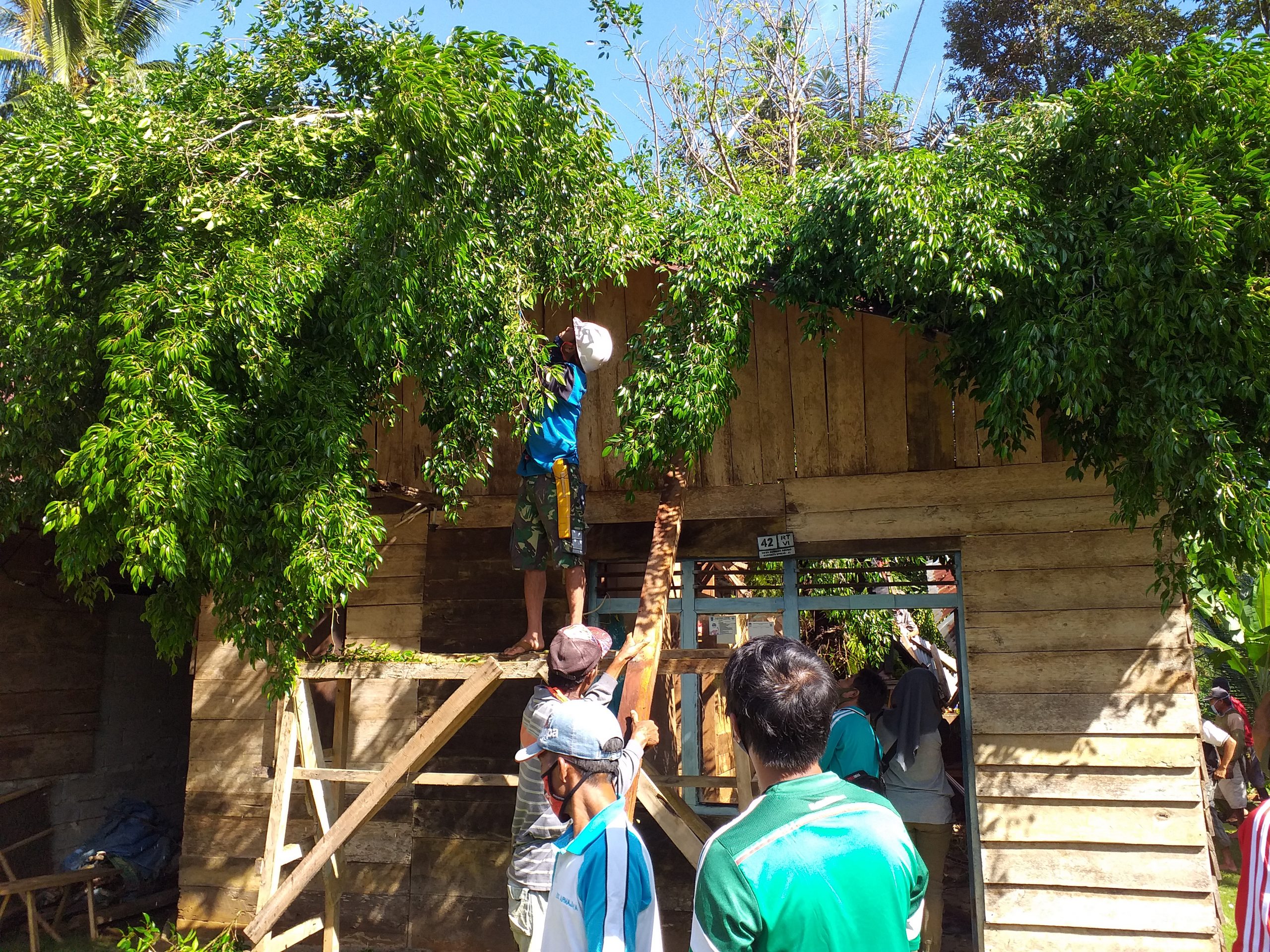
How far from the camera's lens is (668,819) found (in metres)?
4.33

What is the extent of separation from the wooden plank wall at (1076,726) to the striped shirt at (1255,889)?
263 centimetres

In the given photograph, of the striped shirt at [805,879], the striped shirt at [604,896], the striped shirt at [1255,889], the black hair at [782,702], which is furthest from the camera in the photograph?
the striped shirt at [1255,889]

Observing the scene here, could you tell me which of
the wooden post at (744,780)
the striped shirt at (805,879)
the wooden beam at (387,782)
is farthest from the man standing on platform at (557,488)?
the striped shirt at (805,879)

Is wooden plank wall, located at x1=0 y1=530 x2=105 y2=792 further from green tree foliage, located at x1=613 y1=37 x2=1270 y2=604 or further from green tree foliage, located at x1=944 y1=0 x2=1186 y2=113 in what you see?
green tree foliage, located at x1=944 y1=0 x2=1186 y2=113

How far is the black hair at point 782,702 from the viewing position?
6.41 feet

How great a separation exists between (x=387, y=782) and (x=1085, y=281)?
437cm

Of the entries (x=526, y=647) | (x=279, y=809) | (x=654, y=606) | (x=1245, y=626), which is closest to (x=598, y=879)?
(x=654, y=606)

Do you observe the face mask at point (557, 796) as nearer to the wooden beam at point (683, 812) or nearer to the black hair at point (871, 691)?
the wooden beam at point (683, 812)

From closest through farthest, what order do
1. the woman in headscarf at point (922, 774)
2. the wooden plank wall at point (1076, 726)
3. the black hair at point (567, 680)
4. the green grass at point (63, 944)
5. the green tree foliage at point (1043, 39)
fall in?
the black hair at point (567, 680) < the wooden plank wall at point (1076, 726) < the woman in headscarf at point (922, 774) < the green grass at point (63, 944) < the green tree foliage at point (1043, 39)

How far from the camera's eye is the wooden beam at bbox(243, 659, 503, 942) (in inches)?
177

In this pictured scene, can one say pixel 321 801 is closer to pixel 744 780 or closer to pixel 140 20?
pixel 744 780

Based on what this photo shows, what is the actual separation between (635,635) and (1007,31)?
60.6ft

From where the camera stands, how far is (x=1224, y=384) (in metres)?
4.14

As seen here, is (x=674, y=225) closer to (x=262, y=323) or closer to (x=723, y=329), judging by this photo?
(x=723, y=329)
